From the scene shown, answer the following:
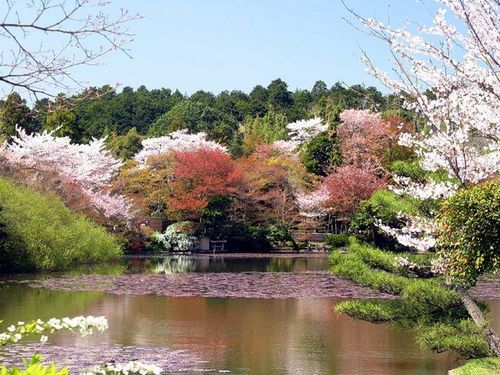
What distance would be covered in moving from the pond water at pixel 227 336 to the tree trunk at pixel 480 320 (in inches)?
30.4

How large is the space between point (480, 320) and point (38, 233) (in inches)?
558

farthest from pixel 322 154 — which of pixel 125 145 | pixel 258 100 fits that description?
pixel 258 100

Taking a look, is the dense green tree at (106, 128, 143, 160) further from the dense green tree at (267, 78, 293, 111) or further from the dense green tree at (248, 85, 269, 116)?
the dense green tree at (267, 78, 293, 111)

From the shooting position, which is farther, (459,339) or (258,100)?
(258,100)

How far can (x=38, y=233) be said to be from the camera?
19.6 metres

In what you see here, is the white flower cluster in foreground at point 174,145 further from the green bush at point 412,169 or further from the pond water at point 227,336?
the green bush at point 412,169

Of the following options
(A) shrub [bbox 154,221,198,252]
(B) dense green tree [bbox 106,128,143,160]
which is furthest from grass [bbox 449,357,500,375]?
(B) dense green tree [bbox 106,128,143,160]

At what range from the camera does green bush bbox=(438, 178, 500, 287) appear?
6.36m

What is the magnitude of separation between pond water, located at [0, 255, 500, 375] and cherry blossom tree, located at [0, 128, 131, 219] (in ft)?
33.4

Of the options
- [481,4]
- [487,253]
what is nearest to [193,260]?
[487,253]

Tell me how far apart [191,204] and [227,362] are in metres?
21.3

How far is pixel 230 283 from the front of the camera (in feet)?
57.2

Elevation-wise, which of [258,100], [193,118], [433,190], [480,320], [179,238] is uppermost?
[258,100]

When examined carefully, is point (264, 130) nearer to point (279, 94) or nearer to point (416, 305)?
point (279, 94)
